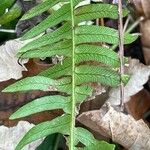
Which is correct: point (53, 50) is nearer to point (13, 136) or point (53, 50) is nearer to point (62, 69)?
point (62, 69)

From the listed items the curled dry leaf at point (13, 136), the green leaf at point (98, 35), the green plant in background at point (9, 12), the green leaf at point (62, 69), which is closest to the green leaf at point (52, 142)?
the curled dry leaf at point (13, 136)

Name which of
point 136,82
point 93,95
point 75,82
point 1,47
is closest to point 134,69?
point 136,82

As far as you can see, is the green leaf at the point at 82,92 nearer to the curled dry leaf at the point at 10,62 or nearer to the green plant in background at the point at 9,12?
the curled dry leaf at the point at 10,62

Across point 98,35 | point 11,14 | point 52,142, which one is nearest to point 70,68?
point 98,35

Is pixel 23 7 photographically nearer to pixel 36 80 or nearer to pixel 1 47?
pixel 1 47

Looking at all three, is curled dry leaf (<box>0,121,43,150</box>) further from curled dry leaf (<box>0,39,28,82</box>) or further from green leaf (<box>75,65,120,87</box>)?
green leaf (<box>75,65,120,87</box>)
